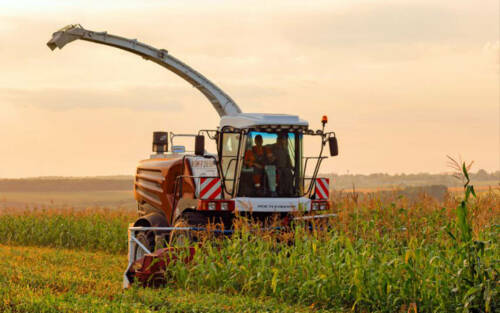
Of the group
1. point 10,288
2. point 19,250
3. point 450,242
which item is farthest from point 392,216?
point 19,250

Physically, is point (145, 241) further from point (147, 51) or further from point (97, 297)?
point (147, 51)

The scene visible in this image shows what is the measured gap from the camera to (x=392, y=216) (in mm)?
10531

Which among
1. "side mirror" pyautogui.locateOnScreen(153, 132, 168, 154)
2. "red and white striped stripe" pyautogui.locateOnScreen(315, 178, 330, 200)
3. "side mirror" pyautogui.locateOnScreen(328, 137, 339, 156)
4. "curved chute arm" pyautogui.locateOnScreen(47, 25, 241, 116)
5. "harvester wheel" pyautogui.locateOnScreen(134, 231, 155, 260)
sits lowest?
"harvester wheel" pyautogui.locateOnScreen(134, 231, 155, 260)

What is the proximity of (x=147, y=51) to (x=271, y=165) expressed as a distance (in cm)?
689

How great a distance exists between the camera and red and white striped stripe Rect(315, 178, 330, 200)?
11567 mm

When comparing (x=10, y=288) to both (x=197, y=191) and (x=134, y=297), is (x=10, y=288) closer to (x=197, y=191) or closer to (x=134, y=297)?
(x=134, y=297)

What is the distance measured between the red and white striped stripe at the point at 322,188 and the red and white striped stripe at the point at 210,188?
197 cm

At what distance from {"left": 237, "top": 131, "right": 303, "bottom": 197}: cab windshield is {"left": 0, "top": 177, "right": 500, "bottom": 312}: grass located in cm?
97

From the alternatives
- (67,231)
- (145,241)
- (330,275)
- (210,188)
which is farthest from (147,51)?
(330,275)

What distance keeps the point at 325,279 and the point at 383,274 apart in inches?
28.2

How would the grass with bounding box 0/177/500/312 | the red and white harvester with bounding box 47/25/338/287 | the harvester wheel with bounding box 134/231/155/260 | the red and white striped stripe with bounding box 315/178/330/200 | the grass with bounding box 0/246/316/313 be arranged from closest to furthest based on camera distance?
1. the grass with bounding box 0/177/500/312
2. the grass with bounding box 0/246/316/313
3. the red and white harvester with bounding box 47/25/338/287
4. the red and white striped stripe with bounding box 315/178/330/200
5. the harvester wheel with bounding box 134/231/155/260

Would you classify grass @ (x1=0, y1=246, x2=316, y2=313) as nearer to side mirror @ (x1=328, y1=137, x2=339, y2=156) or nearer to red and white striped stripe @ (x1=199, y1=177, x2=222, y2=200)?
red and white striped stripe @ (x1=199, y1=177, x2=222, y2=200)

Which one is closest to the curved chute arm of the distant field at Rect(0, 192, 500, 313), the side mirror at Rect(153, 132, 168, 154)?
the side mirror at Rect(153, 132, 168, 154)

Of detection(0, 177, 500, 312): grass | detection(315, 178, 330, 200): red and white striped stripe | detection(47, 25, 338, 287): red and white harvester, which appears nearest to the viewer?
detection(0, 177, 500, 312): grass
